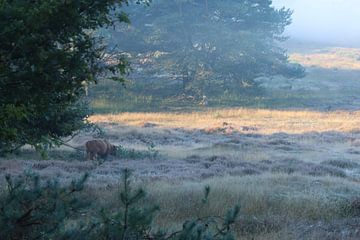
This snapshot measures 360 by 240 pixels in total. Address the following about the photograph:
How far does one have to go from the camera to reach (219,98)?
44.7m

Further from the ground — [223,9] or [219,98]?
[223,9]

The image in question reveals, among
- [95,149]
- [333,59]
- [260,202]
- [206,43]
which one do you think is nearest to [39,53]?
[260,202]

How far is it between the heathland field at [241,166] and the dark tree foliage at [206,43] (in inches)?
340

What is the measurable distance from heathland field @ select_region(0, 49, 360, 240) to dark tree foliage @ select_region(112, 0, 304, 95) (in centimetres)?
863

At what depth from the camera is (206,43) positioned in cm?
4822

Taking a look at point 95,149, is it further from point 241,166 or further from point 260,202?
point 260,202

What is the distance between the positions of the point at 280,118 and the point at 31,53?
31.1m

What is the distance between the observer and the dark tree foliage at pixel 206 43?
150ft

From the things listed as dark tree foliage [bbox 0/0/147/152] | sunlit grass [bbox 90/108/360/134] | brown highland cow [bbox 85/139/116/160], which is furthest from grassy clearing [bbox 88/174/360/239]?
sunlit grass [bbox 90/108/360/134]

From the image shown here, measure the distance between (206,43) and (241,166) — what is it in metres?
34.3

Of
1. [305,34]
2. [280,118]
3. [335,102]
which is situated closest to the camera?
[280,118]

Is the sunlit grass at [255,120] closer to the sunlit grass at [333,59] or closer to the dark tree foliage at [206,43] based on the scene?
the dark tree foliage at [206,43]

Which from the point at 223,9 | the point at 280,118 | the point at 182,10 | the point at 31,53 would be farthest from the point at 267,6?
the point at 31,53

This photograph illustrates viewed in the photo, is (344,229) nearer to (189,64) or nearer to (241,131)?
(241,131)
